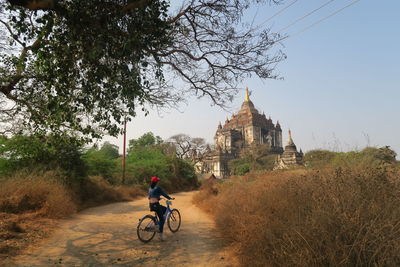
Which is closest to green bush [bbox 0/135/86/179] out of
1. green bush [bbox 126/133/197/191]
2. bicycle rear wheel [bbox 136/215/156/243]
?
bicycle rear wheel [bbox 136/215/156/243]

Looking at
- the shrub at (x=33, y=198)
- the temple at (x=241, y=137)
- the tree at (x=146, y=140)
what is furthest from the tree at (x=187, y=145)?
the shrub at (x=33, y=198)

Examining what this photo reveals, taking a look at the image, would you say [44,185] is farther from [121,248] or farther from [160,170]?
[160,170]

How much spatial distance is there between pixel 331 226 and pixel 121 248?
4.76m

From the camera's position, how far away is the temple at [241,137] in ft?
238

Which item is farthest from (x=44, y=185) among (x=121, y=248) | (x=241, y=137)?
(x=241, y=137)

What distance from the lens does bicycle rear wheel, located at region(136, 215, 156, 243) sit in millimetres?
6289

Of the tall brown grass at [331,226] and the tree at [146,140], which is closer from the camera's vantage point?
the tall brown grass at [331,226]

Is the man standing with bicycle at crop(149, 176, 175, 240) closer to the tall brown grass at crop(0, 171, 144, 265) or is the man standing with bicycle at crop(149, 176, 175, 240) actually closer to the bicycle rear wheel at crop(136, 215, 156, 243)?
the bicycle rear wheel at crop(136, 215, 156, 243)

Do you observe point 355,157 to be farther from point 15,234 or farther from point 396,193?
point 15,234

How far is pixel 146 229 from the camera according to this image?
6305mm

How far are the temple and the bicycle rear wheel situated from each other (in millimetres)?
63856

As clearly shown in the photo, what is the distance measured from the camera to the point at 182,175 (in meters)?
30.5

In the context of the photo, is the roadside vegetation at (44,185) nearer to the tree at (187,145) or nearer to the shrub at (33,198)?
the shrub at (33,198)

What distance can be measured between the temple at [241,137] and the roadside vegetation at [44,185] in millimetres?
52792
